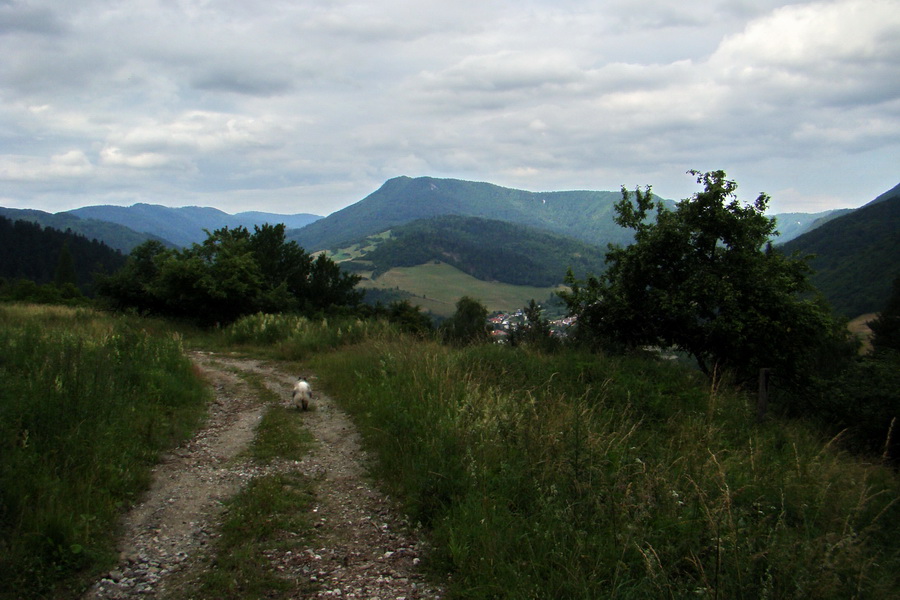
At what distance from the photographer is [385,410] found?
747 cm

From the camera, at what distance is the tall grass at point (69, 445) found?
365 cm

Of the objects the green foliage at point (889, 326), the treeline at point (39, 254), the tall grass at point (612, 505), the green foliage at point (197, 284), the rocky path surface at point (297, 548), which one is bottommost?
the green foliage at point (889, 326)

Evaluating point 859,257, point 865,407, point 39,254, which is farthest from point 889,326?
point 39,254

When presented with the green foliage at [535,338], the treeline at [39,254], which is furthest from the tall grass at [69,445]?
the treeline at [39,254]

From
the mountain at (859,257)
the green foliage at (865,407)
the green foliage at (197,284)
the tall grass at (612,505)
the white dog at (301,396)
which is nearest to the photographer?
the tall grass at (612,505)

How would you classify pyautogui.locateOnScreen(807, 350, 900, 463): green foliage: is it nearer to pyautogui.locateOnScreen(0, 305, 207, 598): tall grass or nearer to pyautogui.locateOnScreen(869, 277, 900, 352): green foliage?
pyautogui.locateOnScreen(0, 305, 207, 598): tall grass

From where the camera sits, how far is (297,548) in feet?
13.6

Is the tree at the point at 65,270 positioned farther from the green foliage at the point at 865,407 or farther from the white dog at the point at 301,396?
the green foliage at the point at 865,407

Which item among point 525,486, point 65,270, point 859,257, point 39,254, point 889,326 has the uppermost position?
point 39,254

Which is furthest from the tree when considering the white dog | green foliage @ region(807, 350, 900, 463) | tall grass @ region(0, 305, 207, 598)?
green foliage @ region(807, 350, 900, 463)

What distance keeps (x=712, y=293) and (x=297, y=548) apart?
537 inches

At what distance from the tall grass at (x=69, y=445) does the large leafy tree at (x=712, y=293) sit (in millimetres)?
11749

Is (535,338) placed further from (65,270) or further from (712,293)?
(65,270)

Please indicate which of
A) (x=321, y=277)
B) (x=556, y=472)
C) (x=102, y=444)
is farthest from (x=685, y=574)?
(x=321, y=277)
